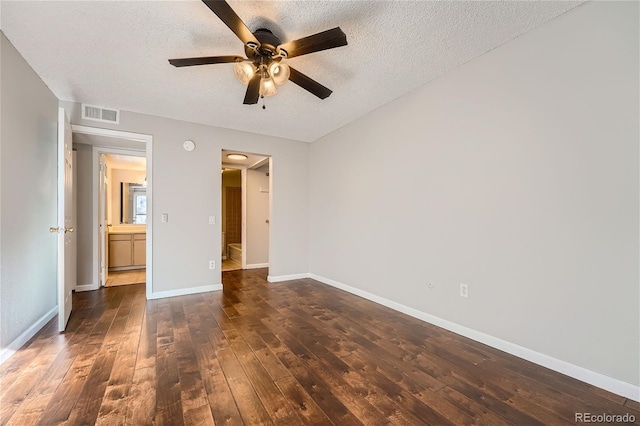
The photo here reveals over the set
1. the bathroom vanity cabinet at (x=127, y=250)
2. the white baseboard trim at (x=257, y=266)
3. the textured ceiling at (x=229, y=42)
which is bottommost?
the white baseboard trim at (x=257, y=266)

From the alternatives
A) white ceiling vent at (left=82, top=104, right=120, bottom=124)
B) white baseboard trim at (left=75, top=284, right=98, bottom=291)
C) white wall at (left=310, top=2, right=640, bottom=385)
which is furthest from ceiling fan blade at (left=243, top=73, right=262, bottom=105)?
white baseboard trim at (left=75, top=284, right=98, bottom=291)

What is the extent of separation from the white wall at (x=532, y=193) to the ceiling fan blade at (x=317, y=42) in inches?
56.8

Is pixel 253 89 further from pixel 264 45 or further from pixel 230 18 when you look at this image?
pixel 230 18

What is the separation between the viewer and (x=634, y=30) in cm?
162

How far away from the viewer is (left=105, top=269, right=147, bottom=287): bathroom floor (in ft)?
14.6

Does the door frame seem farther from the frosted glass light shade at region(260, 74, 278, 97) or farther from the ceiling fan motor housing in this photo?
the ceiling fan motor housing

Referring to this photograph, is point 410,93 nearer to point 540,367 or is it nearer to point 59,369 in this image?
point 540,367

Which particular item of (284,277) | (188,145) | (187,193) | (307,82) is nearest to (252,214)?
(284,277)

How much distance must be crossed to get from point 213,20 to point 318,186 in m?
3.00

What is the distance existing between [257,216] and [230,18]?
4470 millimetres

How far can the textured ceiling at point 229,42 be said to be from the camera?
5.98ft

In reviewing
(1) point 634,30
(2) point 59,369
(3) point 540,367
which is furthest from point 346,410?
(1) point 634,30

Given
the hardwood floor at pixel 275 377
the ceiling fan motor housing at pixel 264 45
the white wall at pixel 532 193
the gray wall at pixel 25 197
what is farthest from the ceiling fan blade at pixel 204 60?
the hardwood floor at pixel 275 377

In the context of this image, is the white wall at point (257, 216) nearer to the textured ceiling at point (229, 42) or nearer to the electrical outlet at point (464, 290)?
→ the textured ceiling at point (229, 42)
